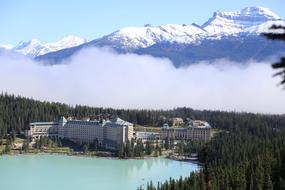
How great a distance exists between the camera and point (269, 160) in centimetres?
2655

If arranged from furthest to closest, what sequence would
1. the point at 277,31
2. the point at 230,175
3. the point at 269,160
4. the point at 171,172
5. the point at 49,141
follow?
the point at 49,141 → the point at 171,172 → the point at 269,160 → the point at 230,175 → the point at 277,31

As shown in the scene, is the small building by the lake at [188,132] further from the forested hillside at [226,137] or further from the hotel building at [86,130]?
the hotel building at [86,130]

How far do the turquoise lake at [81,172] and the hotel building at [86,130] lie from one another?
933 centimetres

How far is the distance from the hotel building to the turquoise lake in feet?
30.6

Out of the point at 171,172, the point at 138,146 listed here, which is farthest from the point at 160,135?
the point at 171,172

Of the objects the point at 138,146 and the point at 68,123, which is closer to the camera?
the point at 138,146

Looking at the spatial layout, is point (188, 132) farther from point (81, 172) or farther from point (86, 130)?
point (81, 172)

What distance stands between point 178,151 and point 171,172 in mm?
13079

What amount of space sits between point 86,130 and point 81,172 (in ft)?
72.0

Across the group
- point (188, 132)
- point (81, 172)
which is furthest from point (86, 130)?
point (81, 172)

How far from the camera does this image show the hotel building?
60.2 m

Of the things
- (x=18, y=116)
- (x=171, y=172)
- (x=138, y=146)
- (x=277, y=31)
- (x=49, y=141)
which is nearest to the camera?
(x=277, y=31)

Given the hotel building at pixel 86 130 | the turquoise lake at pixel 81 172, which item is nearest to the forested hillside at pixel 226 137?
the hotel building at pixel 86 130

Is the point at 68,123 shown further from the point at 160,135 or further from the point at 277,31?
the point at 277,31
